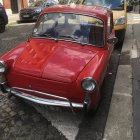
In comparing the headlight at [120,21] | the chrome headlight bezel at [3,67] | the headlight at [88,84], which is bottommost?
the headlight at [120,21]

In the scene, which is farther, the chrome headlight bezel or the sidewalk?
the chrome headlight bezel

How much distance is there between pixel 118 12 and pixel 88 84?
6791 millimetres

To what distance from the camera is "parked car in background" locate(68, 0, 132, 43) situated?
9930mm

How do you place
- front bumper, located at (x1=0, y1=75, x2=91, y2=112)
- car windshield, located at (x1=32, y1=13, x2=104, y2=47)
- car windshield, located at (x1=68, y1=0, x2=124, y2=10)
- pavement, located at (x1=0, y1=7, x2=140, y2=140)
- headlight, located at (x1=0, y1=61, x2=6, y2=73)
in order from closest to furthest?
front bumper, located at (x1=0, y1=75, x2=91, y2=112) → pavement, located at (x1=0, y1=7, x2=140, y2=140) → headlight, located at (x1=0, y1=61, x2=6, y2=73) → car windshield, located at (x1=32, y1=13, x2=104, y2=47) → car windshield, located at (x1=68, y1=0, x2=124, y2=10)

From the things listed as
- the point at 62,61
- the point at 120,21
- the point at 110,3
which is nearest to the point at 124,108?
the point at 62,61

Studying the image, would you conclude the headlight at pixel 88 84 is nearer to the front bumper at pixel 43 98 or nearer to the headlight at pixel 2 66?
the front bumper at pixel 43 98

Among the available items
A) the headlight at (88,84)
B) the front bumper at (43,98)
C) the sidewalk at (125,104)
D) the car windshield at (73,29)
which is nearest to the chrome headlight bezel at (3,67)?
the front bumper at (43,98)

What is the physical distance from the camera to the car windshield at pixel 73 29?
5.45m

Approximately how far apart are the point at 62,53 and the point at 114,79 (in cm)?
234

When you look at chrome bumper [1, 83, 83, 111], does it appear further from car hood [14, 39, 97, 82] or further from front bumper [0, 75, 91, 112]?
car hood [14, 39, 97, 82]

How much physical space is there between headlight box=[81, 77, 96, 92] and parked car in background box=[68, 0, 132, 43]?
19.6 ft

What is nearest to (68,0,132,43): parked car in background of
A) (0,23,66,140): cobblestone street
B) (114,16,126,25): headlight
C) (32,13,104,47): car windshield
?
(114,16,126,25): headlight

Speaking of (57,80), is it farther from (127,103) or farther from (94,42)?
(127,103)

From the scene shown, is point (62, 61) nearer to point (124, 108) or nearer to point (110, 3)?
point (124, 108)
